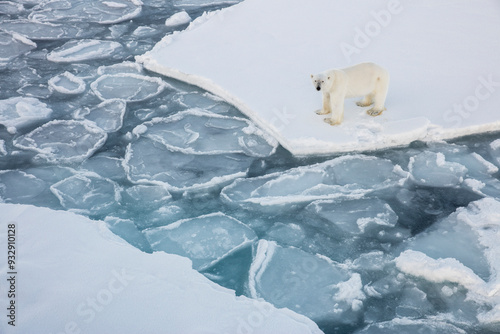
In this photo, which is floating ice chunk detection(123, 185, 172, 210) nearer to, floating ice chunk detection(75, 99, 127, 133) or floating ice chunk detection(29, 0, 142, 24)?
floating ice chunk detection(75, 99, 127, 133)

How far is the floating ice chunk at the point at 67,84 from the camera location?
455cm

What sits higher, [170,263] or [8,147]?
[170,263]

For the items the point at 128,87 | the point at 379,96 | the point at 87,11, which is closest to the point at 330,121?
the point at 379,96

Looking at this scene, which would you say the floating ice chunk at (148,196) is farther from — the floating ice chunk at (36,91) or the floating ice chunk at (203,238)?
the floating ice chunk at (36,91)

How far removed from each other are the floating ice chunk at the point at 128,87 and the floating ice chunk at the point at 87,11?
1.53 metres

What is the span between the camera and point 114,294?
7.66ft

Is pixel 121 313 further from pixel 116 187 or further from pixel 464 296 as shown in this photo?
pixel 464 296

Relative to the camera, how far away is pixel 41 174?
354 cm

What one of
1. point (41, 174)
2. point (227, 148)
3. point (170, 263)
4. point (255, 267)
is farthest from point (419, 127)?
point (41, 174)

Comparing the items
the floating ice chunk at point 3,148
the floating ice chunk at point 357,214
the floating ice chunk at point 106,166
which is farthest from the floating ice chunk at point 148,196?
the floating ice chunk at point 3,148

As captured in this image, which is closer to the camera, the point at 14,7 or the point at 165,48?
the point at 165,48

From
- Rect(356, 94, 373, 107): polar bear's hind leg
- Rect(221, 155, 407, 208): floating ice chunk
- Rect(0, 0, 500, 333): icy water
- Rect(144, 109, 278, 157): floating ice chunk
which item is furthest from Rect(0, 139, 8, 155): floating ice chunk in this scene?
Rect(356, 94, 373, 107): polar bear's hind leg

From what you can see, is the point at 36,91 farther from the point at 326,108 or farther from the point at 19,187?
the point at 326,108

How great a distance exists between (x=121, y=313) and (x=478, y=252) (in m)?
1.94
